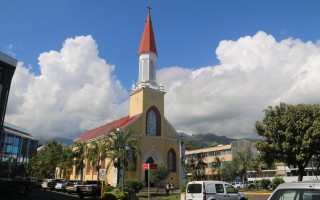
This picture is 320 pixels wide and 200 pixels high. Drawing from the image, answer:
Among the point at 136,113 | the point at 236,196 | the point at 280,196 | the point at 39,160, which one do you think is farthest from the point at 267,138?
the point at 39,160

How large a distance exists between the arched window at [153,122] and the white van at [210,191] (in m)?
34.8

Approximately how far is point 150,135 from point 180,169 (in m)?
7.84

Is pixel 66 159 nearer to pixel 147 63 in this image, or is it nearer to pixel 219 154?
pixel 147 63

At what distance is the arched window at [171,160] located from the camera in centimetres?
5516

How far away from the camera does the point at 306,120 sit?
31.7 m

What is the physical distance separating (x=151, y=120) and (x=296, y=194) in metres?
49.6

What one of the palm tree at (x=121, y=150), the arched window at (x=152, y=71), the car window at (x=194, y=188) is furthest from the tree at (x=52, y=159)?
the car window at (x=194, y=188)

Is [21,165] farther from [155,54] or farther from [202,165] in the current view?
[155,54]

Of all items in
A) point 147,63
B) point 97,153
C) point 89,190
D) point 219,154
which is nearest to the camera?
point 89,190

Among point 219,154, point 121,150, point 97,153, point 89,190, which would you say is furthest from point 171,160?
point 219,154

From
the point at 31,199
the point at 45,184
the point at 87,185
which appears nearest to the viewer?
the point at 31,199

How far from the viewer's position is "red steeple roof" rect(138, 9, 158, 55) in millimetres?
55844

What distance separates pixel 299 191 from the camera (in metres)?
5.35

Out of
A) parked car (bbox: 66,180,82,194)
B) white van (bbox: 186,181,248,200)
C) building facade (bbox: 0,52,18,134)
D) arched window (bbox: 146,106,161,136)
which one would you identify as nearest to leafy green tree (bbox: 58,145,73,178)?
arched window (bbox: 146,106,161,136)
